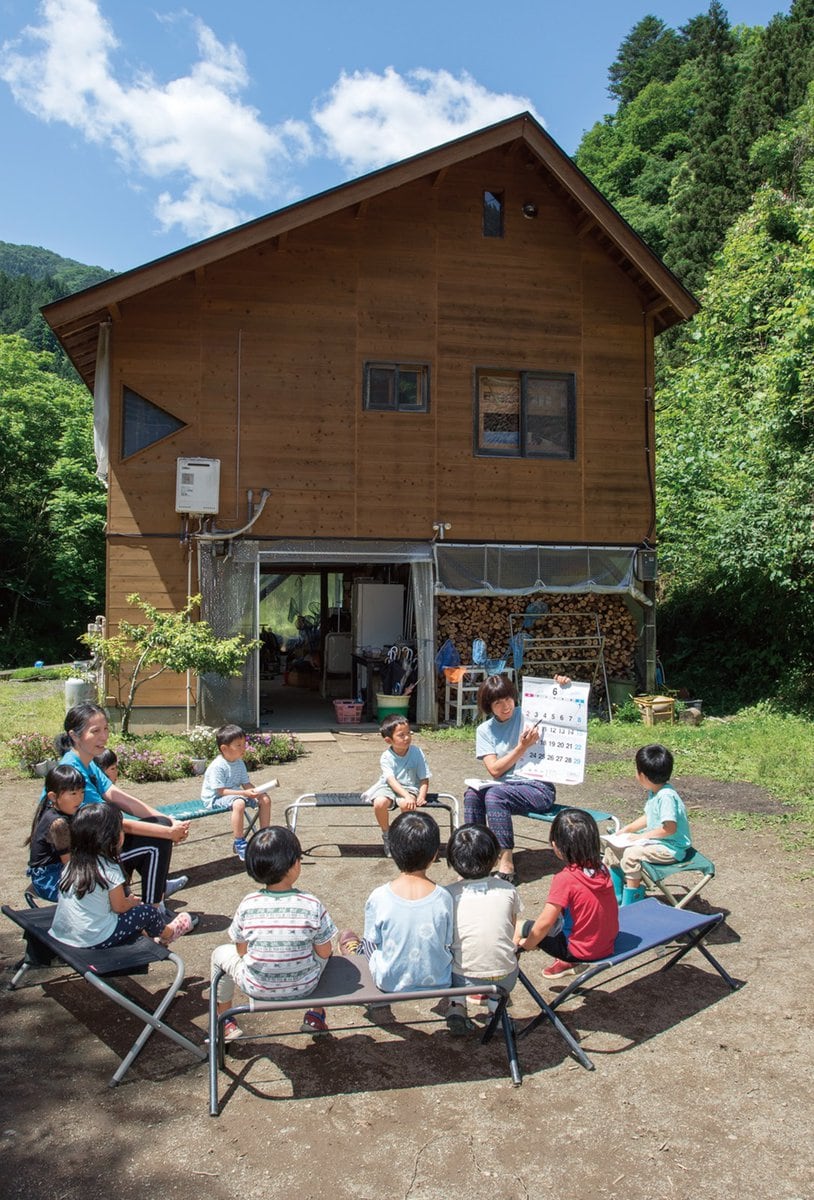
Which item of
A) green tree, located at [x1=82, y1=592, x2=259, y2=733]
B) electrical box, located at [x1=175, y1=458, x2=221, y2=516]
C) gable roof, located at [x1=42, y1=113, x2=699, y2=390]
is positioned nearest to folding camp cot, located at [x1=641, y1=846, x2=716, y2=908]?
green tree, located at [x1=82, y1=592, x2=259, y2=733]

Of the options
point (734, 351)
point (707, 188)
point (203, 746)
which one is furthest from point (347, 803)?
point (707, 188)

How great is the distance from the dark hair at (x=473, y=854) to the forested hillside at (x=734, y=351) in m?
10.1

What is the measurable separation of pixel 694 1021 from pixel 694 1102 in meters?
0.71

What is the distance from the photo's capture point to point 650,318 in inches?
536

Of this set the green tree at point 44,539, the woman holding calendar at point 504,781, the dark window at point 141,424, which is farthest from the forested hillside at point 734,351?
the green tree at point 44,539

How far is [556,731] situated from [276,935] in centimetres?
319

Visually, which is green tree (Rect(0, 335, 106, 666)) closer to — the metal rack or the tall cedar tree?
the metal rack

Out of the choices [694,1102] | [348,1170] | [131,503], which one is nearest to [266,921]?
[348,1170]

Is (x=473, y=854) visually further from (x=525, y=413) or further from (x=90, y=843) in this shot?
(x=525, y=413)

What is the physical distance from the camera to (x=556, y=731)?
245 inches

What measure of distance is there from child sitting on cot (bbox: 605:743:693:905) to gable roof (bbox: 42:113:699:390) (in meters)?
9.12

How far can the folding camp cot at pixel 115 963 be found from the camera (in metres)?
3.51

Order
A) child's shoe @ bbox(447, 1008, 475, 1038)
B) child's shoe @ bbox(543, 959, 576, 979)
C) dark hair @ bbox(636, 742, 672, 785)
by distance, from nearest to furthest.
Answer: child's shoe @ bbox(447, 1008, 475, 1038)
child's shoe @ bbox(543, 959, 576, 979)
dark hair @ bbox(636, 742, 672, 785)

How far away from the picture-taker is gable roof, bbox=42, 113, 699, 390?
11.4 m
